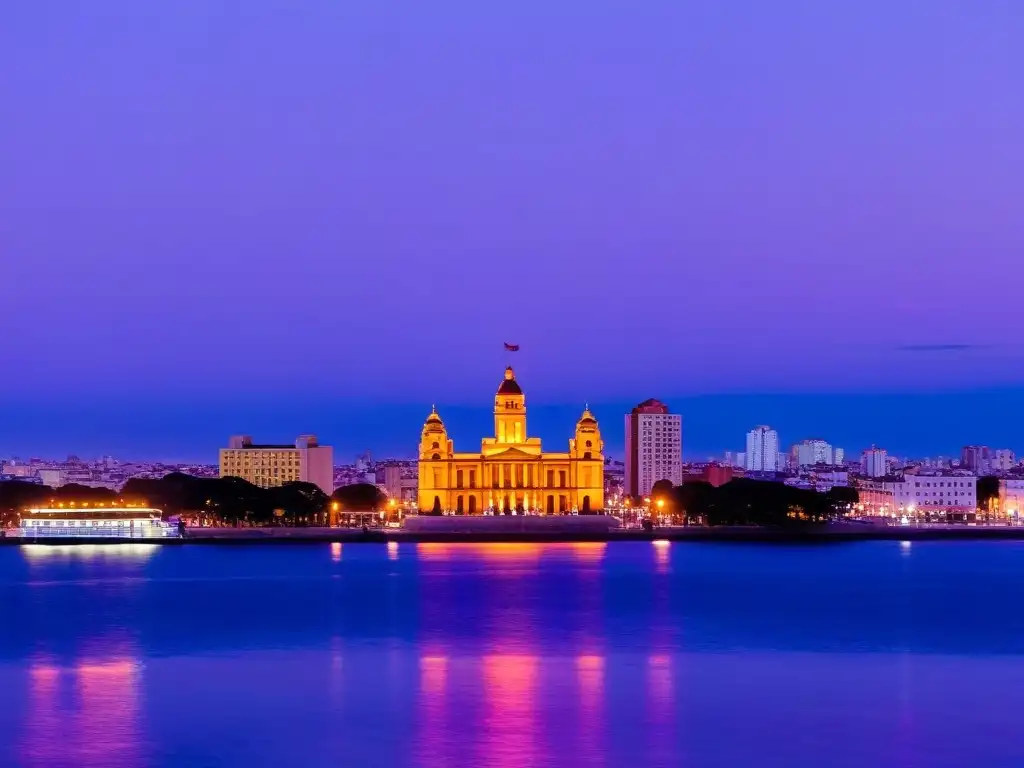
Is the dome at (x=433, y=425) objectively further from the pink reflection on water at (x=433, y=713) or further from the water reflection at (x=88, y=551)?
the pink reflection on water at (x=433, y=713)

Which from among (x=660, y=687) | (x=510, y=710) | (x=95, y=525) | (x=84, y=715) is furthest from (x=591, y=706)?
(x=95, y=525)

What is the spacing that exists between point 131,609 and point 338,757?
1352 inches

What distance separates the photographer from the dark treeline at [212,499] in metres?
144

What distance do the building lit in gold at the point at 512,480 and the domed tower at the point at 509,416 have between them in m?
2.15

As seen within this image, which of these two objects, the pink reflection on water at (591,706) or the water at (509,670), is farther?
the water at (509,670)

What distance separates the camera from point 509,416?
14812 cm

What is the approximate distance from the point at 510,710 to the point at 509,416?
360ft

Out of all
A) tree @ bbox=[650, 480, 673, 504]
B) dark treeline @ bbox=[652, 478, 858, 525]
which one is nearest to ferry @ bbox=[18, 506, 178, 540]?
dark treeline @ bbox=[652, 478, 858, 525]

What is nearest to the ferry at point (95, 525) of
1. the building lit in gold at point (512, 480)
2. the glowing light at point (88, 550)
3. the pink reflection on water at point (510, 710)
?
the glowing light at point (88, 550)

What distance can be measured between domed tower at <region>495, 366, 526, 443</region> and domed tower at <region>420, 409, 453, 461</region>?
172 inches

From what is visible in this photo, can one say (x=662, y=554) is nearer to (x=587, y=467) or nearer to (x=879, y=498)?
(x=587, y=467)

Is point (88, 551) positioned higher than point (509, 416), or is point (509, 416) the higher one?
point (509, 416)

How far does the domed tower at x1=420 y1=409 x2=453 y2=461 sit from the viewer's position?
477 ft

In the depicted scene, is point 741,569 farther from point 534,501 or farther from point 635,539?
point 534,501
